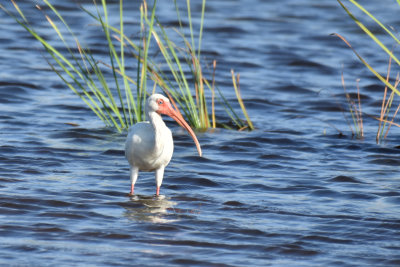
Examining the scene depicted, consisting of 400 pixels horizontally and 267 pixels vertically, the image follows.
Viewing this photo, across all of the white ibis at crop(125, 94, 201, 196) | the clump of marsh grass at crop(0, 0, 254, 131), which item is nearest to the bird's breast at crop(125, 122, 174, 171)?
the white ibis at crop(125, 94, 201, 196)

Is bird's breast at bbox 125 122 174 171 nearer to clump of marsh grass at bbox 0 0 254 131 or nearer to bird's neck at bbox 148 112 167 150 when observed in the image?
bird's neck at bbox 148 112 167 150

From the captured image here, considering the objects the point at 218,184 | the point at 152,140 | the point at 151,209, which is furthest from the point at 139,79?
the point at 151,209

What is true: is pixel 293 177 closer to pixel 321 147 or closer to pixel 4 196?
pixel 321 147

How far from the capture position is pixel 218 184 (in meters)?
7.49

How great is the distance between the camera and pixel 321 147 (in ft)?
29.7

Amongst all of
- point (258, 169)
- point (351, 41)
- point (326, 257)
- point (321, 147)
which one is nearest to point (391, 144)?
point (321, 147)

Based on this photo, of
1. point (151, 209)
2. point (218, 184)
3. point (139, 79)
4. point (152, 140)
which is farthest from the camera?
point (139, 79)

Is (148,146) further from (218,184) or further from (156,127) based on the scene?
(218,184)

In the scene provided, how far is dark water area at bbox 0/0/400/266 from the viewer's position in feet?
18.2

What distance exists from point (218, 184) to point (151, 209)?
3.48ft

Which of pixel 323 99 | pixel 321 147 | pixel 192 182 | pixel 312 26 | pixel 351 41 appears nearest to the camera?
pixel 192 182

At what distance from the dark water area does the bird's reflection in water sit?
0.02 meters

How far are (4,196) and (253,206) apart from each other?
78.6 inches

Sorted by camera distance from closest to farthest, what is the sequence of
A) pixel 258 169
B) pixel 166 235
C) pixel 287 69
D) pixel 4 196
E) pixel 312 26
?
pixel 166 235
pixel 4 196
pixel 258 169
pixel 287 69
pixel 312 26
